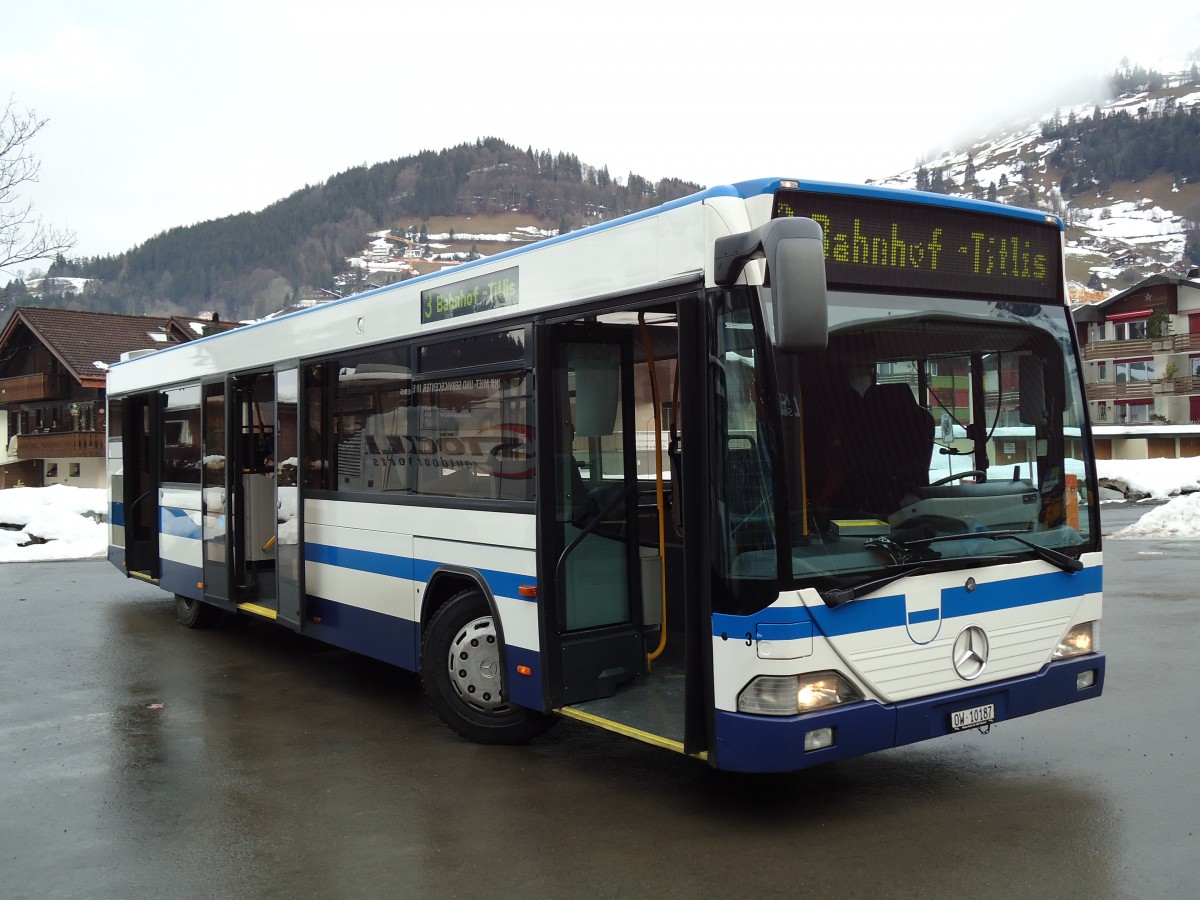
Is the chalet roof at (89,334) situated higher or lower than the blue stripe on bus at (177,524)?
higher

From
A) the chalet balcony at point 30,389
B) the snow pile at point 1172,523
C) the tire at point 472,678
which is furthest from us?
the chalet balcony at point 30,389

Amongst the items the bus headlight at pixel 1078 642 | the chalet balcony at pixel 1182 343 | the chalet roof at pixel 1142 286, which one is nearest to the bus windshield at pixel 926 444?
the bus headlight at pixel 1078 642

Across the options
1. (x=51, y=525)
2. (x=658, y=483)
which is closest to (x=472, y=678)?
(x=658, y=483)

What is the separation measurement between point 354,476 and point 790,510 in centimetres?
418

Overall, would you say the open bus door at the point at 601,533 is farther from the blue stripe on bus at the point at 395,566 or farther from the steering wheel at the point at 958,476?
the steering wheel at the point at 958,476

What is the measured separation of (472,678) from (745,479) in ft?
8.87

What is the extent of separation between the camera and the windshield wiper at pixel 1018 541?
17.2 ft

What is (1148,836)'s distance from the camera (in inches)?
200

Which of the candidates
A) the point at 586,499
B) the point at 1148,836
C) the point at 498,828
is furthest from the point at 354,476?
the point at 1148,836

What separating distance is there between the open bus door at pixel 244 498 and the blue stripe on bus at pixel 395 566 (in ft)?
4.73

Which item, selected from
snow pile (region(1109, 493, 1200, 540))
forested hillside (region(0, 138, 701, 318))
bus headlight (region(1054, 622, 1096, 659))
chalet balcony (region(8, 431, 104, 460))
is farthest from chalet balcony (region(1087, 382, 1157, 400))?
forested hillside (region(0, 138, 701, 318))

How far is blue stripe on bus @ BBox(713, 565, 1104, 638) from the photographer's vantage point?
4895 millimetres

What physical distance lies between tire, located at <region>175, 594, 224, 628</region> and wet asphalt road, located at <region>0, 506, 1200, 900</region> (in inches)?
110

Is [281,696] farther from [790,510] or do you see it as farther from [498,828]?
[790,510]
